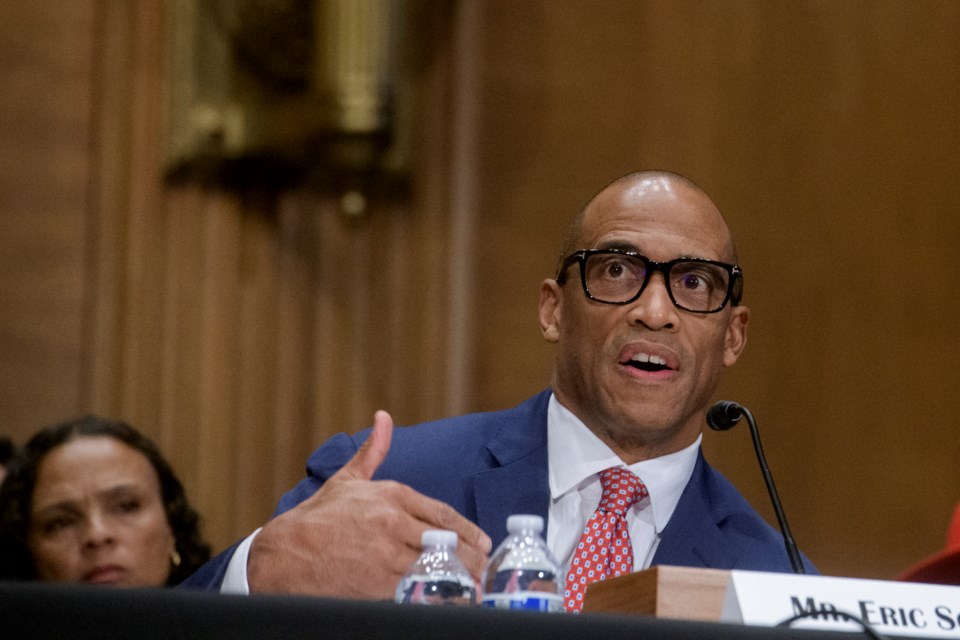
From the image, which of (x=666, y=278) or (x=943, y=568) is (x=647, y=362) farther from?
(x=943, y=568)

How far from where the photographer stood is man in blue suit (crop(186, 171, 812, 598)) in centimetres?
224

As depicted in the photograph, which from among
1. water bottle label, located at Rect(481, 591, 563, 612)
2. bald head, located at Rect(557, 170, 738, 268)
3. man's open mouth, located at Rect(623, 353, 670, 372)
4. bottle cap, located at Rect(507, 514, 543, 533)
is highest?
bald head, located at Rect(557, 170, 738, 268)

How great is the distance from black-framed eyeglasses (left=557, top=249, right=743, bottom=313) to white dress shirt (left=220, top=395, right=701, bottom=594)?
0.71 ft

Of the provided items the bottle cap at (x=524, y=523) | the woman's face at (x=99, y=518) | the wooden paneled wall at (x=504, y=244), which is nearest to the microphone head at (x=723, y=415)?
the bottle cap at (x=524, y=523)

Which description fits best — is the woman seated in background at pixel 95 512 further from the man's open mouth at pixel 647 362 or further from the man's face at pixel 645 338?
the man's open mouth at pixel 647 362

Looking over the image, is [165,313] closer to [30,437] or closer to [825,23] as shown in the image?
[30,437]

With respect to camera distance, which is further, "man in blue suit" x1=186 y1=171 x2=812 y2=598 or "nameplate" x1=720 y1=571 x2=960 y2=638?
"man in blue suit" x1=186 y1=171 x2=812 y2=598

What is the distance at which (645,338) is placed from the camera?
7.48ft

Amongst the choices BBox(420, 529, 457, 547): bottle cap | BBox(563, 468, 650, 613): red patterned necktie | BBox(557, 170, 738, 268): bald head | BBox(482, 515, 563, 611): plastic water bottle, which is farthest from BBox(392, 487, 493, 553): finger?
BBox(557, 170, 738, 268): bald head

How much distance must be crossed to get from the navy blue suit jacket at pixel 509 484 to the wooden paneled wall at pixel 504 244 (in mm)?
1195

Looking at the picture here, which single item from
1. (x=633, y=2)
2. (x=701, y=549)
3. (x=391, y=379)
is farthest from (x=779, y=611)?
(x=633, y=2)

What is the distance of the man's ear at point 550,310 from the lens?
2527 mm

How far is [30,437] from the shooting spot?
349 cm

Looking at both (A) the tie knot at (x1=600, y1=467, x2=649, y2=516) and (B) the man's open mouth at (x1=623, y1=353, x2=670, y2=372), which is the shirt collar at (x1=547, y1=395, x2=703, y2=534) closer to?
(A) the tie knot at (x1=600, y1=467, x2=649, y2=516)
